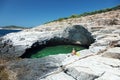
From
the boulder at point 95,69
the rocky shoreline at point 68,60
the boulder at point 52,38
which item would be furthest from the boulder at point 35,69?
the boulder at point 52,38

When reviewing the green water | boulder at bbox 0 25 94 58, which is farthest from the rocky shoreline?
the green water

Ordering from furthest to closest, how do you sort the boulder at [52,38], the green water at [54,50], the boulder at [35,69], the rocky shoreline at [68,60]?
the boulder at [52,38]
the green water at [54,50]
the boulder at [35,69]
the rocky shoreline at [68,60]

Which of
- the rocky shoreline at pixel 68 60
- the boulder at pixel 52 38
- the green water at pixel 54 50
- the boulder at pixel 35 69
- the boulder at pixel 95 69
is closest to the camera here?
the boulder at pixel 95 69

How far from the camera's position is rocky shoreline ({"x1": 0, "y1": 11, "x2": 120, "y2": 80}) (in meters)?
18.0

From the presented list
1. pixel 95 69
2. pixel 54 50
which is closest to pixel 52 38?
pixel 54 50

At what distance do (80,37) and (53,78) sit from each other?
22447 millimetres

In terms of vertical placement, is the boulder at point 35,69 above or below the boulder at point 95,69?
→ below

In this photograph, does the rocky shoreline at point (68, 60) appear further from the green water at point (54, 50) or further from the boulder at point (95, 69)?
the green water at point (54, 50)

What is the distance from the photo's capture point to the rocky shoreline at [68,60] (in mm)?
17984

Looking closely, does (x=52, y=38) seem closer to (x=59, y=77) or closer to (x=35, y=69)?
(x=35, y=69)

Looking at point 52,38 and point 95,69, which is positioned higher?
point 52,38

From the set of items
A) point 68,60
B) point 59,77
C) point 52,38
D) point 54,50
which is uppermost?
point 52,38

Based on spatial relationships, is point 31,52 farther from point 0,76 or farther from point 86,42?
point 0,76

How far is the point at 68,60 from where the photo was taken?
75.0ft
